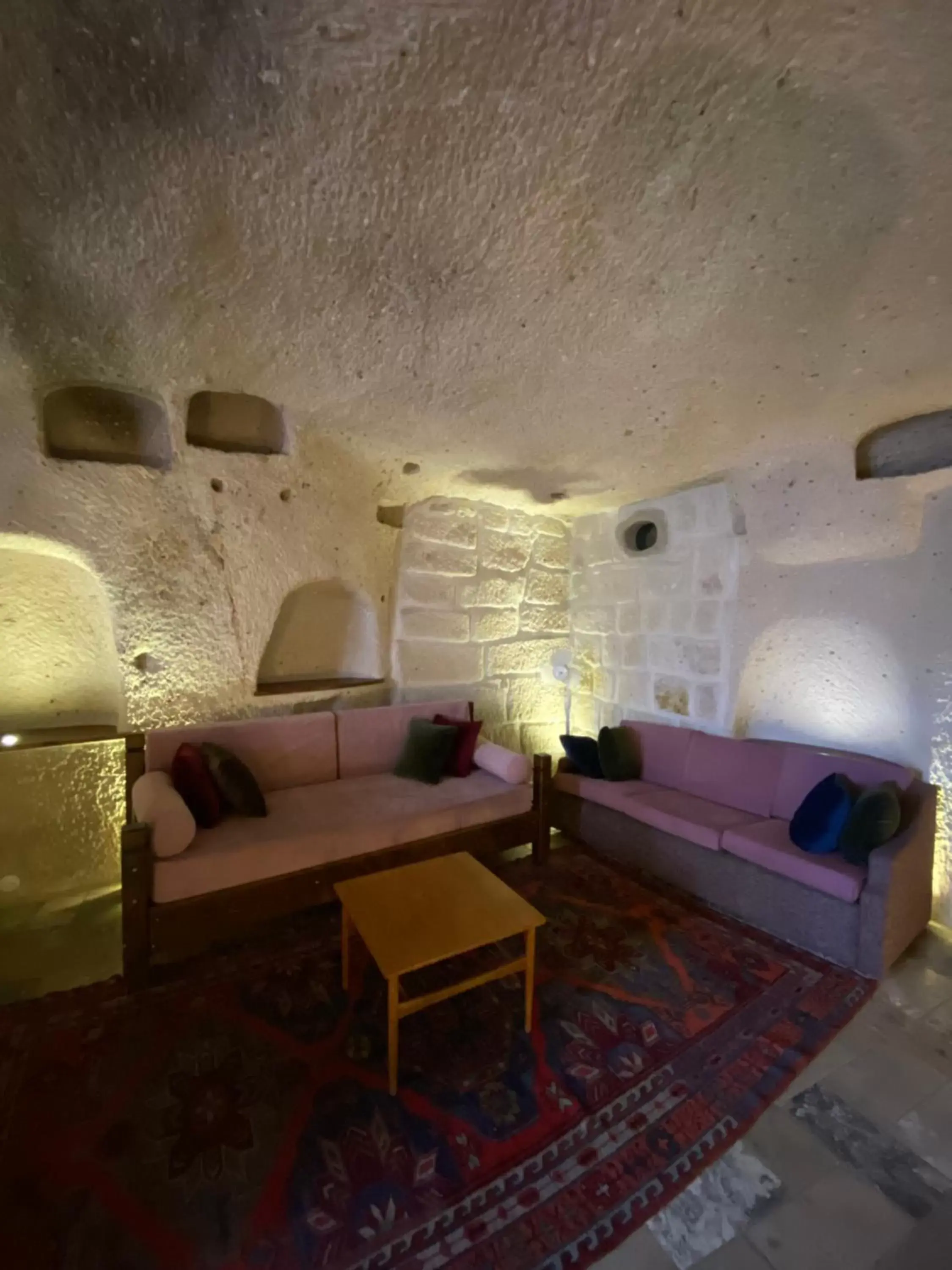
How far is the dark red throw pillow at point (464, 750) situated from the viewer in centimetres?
321

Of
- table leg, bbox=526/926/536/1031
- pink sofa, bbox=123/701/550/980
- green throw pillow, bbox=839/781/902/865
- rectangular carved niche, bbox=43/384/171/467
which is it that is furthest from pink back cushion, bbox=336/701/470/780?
green throw pillow, bbox=839/781/902/865

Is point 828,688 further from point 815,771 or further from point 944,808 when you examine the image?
point 944,808

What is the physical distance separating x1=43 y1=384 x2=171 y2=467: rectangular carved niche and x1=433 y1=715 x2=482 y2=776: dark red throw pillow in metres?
2.17

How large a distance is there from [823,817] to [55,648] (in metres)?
3.89

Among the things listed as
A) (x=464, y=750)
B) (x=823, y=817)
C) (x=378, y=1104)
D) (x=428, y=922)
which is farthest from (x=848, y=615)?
(x=378, y=1104)

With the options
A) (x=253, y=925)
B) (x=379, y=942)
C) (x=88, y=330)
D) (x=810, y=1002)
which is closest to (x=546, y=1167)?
(x=379, y=942)

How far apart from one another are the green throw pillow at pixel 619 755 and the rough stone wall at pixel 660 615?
1.73 ft

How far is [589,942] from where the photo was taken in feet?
7.66

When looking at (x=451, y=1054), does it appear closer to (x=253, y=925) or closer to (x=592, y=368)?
(x=253, y=925)

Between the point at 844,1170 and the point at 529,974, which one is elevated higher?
the point at 529,974

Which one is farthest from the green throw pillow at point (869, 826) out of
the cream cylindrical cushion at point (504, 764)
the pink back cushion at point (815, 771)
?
the cream cylindrical cushion at point (504, 764)

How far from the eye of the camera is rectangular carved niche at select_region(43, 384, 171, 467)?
8.75 feet

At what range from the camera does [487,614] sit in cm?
410

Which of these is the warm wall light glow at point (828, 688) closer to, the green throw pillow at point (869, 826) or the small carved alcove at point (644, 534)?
the green throw pillow at point (869, 826)
